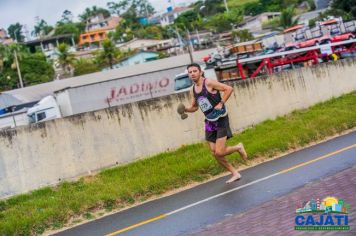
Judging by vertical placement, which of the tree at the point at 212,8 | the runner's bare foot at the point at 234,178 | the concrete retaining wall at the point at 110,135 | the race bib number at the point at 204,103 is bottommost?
the runner's bare foot at the point at 234,178

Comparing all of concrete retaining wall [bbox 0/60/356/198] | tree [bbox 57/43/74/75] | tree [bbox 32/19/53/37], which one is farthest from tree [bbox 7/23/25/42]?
concrete retaining wall [bbox 0/60/356/198]

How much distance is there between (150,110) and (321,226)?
29.3 feet

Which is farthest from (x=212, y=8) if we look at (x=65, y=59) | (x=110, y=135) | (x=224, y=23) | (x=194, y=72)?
(x=194, y=72)

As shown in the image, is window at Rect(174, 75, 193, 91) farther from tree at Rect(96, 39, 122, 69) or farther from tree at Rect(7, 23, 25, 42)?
tree at Rect(7, 23, 25, 42)

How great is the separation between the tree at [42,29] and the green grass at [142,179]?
14695 cm

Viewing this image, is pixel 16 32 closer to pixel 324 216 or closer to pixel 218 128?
pixel 218 128

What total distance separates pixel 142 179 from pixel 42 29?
154 metres

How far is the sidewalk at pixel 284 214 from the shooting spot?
5.84 metres

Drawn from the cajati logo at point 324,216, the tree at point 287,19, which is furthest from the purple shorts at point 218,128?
the tree at point 287,19

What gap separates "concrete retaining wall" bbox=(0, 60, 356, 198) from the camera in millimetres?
11898

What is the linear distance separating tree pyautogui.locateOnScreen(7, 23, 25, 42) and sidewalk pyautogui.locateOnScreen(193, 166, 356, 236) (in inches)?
5793

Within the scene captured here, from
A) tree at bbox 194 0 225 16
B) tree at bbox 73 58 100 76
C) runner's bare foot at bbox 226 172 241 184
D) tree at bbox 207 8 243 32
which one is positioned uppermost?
tree at bbox 194 0 225 16

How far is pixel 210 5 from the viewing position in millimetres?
143125

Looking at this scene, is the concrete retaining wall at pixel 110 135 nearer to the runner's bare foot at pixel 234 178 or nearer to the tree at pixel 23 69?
the runner's bare foot at pixel 234 178
